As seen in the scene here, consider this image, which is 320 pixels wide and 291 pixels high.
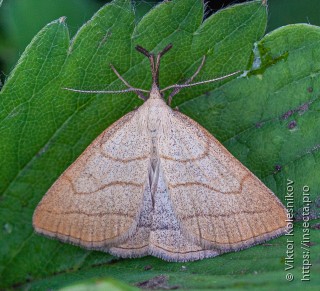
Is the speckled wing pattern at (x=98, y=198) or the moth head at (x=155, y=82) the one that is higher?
the moth head at (x=155, y=82)

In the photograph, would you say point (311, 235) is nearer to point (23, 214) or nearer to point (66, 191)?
point (66, 191)

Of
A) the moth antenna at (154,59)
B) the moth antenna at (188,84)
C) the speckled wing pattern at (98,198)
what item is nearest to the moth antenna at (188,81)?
the moth antenna at (188,84)

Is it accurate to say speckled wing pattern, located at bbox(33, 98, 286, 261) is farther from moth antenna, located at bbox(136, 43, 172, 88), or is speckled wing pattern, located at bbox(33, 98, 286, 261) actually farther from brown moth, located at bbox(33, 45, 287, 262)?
moth antenna, located at bbox(136, 43, 172, 88)

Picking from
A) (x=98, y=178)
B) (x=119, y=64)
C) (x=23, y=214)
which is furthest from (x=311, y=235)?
(x=23, y=214)

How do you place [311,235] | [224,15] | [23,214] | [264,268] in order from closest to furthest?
1. [264,268]
2. [311,235]
3. [224,15]
4. [23,214]

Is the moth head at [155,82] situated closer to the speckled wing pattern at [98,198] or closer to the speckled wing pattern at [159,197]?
the speckled wing pattern at [159,197]

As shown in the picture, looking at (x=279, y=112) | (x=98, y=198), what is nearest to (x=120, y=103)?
(x=98, y=198)

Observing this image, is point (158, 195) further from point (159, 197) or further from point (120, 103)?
point (120, 103)
